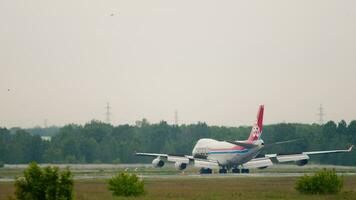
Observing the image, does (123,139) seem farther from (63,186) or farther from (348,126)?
(63,186)

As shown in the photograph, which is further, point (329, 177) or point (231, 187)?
point (231, 187)

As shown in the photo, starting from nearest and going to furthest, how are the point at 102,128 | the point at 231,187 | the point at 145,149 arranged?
the point at 231,187
the point at 145,149
the point at 102,128

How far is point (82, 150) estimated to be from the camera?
16350 centimetres

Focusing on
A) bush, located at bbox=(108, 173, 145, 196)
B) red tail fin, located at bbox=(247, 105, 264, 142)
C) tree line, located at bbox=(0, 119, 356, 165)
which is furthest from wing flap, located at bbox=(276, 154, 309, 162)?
bush, located at bbox=(108, 173, 145, 196)

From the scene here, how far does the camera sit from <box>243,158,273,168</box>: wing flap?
360ft

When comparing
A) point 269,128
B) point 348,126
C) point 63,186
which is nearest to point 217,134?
point 269,128

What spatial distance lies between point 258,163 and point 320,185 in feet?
164

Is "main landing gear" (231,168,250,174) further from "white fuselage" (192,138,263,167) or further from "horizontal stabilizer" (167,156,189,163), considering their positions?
"horizontal stabilizer" (167,156,189,163)

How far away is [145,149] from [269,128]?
86.5 ft

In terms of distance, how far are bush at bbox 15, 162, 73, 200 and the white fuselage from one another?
2535 inches

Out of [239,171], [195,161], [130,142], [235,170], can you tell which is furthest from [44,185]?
[130,142]

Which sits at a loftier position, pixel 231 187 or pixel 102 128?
pixel 102 128

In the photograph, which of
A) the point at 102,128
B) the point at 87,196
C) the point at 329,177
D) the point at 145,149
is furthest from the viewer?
the point at 102,128

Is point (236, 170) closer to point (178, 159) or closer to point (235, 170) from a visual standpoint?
point (235, 170)
